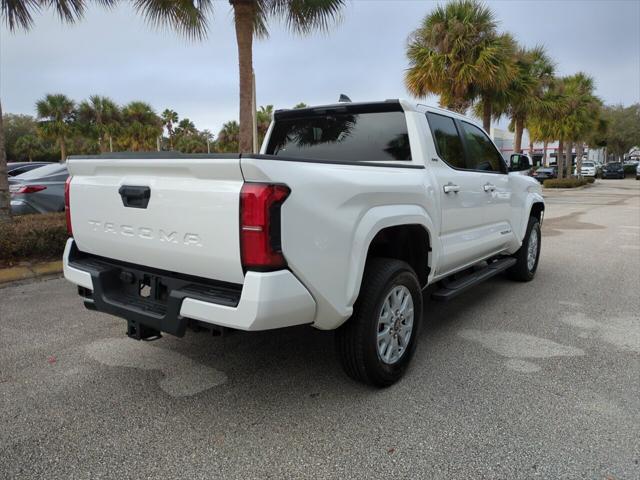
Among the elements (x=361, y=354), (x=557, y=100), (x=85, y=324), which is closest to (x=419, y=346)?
(x=361, y=354)

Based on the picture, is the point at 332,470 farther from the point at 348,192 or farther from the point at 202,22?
the point at 202,22

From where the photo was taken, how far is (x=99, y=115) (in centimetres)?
4150

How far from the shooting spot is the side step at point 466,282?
3.72 metres

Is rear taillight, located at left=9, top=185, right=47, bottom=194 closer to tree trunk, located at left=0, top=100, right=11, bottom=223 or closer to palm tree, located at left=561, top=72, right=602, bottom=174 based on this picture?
tree trunk, located at left=0, top=100, right=11, bottom=223

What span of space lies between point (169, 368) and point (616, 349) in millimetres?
3436

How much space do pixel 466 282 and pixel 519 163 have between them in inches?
84.9

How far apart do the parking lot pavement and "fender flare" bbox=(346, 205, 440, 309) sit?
2.59ft

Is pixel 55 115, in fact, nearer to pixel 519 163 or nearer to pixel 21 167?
pixel 21 167

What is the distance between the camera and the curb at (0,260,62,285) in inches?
225

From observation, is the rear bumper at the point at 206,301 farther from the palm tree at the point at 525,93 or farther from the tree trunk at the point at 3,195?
the palm tree at the point at 525,93

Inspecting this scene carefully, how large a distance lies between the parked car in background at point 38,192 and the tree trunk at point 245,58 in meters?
3.30

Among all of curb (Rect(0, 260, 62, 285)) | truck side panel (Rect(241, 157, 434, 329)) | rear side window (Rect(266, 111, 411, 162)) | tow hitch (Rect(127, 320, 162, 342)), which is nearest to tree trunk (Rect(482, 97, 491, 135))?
rear side window (Rect(266, 111, 411, 162))

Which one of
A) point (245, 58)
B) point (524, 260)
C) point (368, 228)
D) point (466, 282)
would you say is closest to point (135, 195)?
point (368, 228)

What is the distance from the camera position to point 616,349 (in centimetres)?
377
